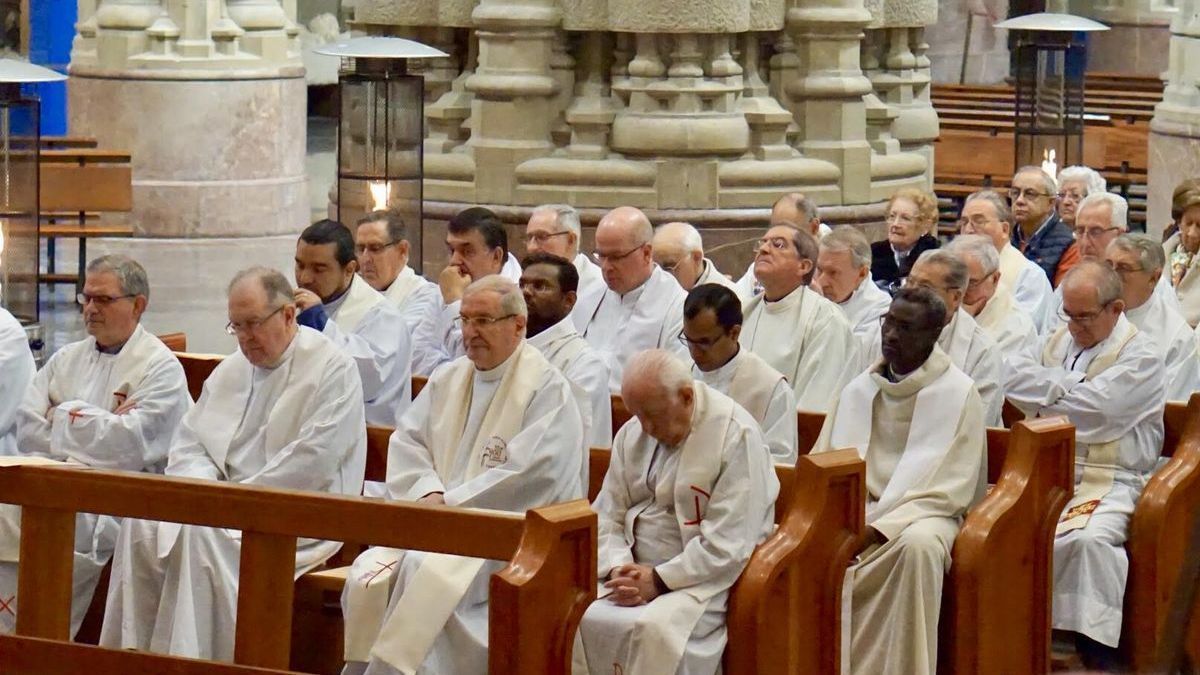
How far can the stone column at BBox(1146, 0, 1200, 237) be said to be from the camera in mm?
12789

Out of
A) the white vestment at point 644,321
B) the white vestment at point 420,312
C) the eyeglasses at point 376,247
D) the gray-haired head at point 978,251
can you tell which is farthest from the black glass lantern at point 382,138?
the gray-haired head at point 978,251

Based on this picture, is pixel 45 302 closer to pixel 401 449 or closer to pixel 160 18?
pixel 160 18

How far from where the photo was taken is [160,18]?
14.3 m

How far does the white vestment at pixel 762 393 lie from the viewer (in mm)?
6504

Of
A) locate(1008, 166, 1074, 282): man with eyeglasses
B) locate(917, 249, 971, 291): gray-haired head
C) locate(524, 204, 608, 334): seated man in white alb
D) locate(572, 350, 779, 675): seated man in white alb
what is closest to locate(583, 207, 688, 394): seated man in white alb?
locate(524, 204, 608, 334): seated man in white alb

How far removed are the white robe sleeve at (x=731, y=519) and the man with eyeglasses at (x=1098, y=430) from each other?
3.98ft

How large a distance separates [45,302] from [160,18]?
2598 millimetres

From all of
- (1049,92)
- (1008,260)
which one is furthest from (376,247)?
(1049,92)

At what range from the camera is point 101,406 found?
6.67 meters

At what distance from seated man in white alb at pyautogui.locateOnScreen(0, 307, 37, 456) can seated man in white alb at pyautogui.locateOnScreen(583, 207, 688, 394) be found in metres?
2.00

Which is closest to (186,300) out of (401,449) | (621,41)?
(621,41)

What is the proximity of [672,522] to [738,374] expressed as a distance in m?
0.93

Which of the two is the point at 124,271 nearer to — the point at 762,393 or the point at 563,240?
the point at 762,393

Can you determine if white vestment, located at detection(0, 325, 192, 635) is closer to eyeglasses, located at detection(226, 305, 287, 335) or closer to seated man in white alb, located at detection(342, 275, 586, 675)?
eyeglasses, located at detection(226, 305, 287, 335)
